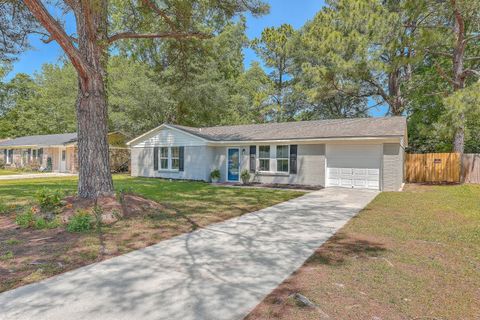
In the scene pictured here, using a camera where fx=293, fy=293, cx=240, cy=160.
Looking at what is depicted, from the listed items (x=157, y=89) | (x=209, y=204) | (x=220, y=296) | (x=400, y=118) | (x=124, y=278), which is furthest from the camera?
(x=157, y=89)

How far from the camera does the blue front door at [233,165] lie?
16734mm

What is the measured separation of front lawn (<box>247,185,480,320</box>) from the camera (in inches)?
116

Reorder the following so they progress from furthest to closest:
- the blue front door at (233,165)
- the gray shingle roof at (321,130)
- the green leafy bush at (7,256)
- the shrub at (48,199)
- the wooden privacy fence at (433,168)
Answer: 1. the blue front door at (233,165)
2. the wooden privacy fence at (433,168)
3. the gray shingle roof at (321,130)
4. the shrub at (48,199)
5. the green leafy bush at (7,256)

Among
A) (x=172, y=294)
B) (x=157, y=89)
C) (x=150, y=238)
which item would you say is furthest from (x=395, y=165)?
(x=157, y=89)

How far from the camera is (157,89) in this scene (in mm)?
24125

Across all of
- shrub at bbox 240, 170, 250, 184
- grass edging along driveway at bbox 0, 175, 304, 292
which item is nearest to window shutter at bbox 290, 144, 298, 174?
shrub at bbox 240, 170, 250, 184

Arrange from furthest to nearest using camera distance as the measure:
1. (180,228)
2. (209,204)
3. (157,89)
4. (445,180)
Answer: (157,89)
(445,180)
(209,204)
(180,228)

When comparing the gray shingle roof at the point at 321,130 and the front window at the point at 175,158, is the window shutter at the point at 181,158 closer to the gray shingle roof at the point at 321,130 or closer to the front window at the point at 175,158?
the front window at the point at 175,158

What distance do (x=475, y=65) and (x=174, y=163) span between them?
19582 mm

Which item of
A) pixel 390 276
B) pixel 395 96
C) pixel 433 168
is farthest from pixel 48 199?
pixel 395 96

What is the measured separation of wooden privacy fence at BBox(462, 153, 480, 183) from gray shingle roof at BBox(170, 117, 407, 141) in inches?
179

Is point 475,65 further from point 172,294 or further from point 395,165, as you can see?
point 172,294

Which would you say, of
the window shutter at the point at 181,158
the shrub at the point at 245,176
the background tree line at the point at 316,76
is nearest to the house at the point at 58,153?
the background tree line at the point at 316,76

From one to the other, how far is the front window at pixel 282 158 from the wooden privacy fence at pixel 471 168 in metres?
9.68
